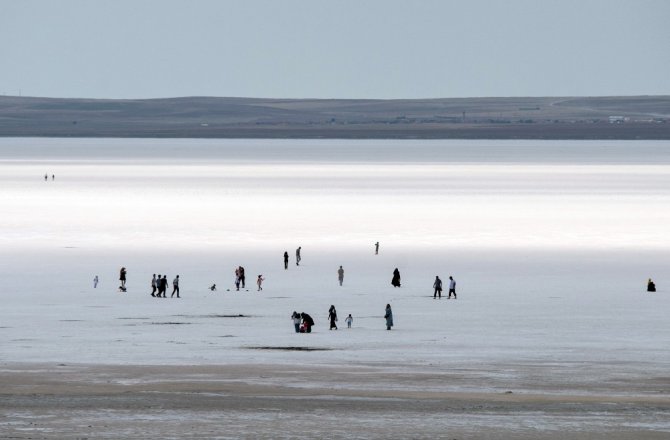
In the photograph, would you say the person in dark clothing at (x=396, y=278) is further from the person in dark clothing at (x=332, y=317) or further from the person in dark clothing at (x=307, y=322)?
the person in dark clothing at (x=307, y=322)

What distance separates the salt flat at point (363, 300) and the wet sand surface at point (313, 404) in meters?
0.11

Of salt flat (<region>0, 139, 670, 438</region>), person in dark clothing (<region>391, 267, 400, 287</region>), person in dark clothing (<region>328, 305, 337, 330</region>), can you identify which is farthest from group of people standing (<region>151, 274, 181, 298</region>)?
person in dark clothing (<region>328, 305, 337, 330</region>)

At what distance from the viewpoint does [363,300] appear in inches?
1832

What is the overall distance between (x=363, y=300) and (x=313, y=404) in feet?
61.9

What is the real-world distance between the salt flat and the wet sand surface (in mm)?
106

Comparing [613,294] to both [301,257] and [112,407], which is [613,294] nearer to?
[301,257]

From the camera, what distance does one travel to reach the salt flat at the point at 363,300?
98.6 ft

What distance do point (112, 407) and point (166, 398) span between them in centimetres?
132

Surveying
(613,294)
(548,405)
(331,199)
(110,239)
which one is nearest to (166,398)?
(548,405)

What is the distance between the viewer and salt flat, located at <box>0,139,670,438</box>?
98.6 feet

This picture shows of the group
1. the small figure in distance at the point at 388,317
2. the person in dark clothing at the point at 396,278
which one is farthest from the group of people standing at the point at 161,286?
the small figure in distance at the point at 388,317

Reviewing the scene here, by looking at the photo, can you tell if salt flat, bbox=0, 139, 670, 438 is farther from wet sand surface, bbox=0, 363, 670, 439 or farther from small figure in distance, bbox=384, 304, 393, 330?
small figure in distance, bbox=384, 304, 393, 330

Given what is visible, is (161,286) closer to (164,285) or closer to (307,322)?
(164,285)

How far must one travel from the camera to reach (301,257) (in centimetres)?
6047
